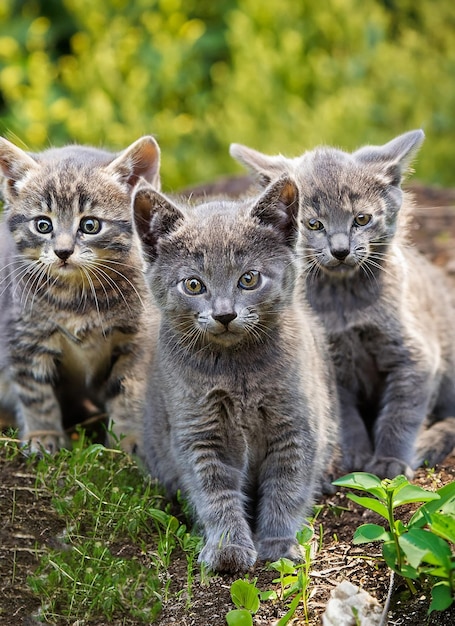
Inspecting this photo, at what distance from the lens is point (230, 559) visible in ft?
10.5

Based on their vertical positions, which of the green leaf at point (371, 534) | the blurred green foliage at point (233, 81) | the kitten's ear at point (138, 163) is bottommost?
the green leaf at point (371, 534)

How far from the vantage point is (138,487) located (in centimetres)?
374

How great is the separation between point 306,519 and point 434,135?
546cm

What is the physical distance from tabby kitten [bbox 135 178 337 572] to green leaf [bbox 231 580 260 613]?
0.30 metres

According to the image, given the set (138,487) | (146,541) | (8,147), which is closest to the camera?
(146,541)

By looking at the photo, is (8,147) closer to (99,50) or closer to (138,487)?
(138,487)

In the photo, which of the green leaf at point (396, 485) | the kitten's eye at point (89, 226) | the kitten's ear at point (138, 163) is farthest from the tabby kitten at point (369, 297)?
the green leaf at point (396, 485)

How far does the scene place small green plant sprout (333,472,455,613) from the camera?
270cm

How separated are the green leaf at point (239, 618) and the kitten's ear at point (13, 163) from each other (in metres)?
2.07

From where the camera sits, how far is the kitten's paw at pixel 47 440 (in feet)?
13.3

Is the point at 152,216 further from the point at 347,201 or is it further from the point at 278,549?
the point at 278,549

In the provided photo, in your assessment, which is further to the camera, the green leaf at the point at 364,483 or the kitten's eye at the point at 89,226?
the kitten's eye at the point at 89,226

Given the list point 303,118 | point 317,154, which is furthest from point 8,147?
point 303,118

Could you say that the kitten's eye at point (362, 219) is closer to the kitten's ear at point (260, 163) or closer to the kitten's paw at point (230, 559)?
the kitten's ear at point (260, 163)
